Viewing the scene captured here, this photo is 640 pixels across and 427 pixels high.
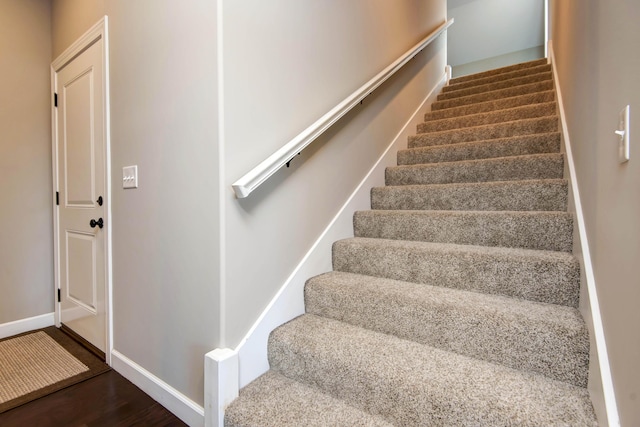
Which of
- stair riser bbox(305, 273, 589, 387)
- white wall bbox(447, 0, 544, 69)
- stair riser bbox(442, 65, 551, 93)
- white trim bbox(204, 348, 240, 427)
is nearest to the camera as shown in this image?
stair riser bbox(305, 273, 589, 387)

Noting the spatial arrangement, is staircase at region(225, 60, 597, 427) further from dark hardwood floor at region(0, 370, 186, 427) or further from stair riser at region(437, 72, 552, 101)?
stair riser at region(437, 72, 552, 101)

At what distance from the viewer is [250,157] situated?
1.34 m

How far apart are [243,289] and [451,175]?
5.24ft

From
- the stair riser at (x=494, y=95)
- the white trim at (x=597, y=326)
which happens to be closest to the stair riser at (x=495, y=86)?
the stair riser at (x=494, y=95)

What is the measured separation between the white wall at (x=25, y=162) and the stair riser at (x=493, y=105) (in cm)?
338

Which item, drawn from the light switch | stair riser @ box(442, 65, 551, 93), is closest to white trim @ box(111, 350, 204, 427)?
the light switch

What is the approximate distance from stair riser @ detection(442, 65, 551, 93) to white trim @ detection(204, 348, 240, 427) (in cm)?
389

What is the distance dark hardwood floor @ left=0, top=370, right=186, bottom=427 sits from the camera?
1.39 metres

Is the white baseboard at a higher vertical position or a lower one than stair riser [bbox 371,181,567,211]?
lower

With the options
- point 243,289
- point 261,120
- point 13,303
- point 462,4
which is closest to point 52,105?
point 13,303

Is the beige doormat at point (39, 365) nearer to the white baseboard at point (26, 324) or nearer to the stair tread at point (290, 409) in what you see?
the white baseboard at point (26, 324)

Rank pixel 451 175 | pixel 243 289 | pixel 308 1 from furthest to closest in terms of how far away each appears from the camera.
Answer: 1. pixel 451 175
2. pixel 308 1
3. pixel 243 289

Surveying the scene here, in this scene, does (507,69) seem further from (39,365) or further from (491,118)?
(39,365)

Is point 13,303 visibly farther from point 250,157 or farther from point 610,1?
point 610,1
